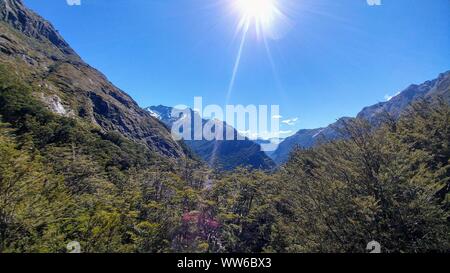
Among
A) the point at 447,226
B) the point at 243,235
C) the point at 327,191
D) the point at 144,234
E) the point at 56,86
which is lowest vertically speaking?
the point at 243,235

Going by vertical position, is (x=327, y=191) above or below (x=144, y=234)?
above

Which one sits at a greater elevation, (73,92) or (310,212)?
(73,92)

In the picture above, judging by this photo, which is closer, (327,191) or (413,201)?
(413,201)

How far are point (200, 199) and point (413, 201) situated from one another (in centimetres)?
2340

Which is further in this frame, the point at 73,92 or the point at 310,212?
the point at 73,92

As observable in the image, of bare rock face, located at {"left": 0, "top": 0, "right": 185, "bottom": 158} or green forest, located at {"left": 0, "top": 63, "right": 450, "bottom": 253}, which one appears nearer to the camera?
green forest, located at {"left": 0, "top": 63, "right": 450, "bottom": 253}

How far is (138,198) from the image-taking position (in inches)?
1293

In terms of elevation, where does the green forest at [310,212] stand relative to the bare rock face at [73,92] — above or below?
below

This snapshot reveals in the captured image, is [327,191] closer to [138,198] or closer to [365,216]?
[365,216]

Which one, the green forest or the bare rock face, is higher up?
the bare rock face

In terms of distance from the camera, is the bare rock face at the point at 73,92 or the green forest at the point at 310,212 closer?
the green forest at the point at 310,212
